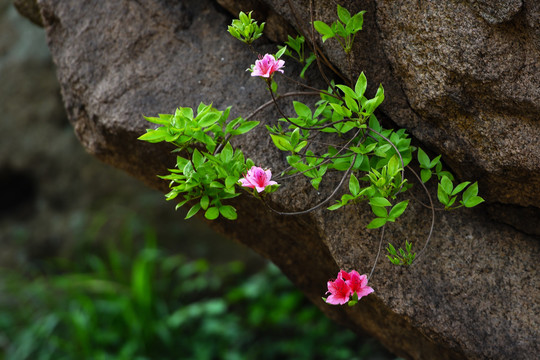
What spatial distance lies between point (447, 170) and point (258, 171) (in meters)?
0.61

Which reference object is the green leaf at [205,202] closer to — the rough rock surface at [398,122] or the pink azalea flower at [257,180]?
the pink azalea flower at [257,180]

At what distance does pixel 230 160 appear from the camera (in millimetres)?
1357

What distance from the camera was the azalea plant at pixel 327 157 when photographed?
127cm

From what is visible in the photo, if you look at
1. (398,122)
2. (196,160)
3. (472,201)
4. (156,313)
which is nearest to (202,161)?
(196,160)

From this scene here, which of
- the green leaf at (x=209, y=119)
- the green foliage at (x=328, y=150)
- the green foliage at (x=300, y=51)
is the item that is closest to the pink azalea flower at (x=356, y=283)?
the green foliage at (x=328, y=150)

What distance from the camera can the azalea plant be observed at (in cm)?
127

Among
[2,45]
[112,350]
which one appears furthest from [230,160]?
[2,45]

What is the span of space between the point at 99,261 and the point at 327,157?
223 cm

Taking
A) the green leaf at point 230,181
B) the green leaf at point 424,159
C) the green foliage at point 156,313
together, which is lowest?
the green foliage at point 156,313

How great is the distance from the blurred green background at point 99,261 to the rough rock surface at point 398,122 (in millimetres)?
1170

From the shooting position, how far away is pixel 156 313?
9.73ft

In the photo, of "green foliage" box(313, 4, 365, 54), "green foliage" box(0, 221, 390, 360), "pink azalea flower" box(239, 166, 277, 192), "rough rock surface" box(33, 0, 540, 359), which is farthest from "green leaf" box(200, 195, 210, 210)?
"green foliage" box(0, 221, 390, 360)

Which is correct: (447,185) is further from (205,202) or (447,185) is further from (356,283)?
(205,202)

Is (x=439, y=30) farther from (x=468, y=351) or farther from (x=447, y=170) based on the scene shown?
(x=468, y=351)
